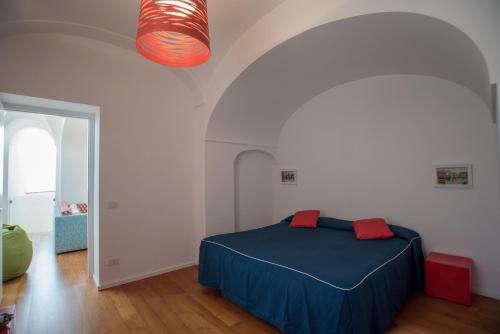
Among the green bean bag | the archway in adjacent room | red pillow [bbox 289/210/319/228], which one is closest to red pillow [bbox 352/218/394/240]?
red pillow [bbox 289/210/319/228]

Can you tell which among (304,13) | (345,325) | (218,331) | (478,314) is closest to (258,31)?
(304,13)

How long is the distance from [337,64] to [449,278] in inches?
109

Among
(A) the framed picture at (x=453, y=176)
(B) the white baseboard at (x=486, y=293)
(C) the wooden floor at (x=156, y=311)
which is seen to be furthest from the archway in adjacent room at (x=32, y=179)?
(B) the white baseboard at (x=486, y=293)

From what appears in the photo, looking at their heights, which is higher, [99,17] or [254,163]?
[99,17]

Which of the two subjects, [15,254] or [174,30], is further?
[15,254]

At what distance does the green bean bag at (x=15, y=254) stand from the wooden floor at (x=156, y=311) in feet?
0.46

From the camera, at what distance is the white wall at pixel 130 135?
8.98 ft

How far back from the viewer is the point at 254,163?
4602 mm

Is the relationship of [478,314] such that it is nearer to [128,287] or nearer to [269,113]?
[269,113]

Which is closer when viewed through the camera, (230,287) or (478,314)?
(478,314)

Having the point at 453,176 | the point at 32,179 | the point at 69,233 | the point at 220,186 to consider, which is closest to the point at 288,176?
the point at 220,186

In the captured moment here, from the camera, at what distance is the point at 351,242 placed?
9.42ft

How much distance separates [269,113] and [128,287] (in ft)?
10.8

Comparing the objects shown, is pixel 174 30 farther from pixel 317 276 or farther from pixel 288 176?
pixel 288 176
